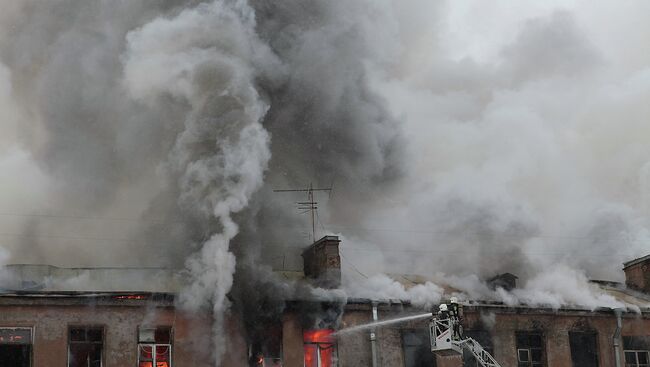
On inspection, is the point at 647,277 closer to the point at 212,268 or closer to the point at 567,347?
the point at 567,347

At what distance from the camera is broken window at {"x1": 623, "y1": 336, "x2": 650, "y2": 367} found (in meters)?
30.6

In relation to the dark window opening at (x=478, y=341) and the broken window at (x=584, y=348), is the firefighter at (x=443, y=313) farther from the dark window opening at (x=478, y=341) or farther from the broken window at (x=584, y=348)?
the broken window at (x=584, y=348)

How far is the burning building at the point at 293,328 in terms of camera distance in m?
23.5

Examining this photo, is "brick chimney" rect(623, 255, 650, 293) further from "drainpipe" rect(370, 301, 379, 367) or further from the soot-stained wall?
the soot-stained wall

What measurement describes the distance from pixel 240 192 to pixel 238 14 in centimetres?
677

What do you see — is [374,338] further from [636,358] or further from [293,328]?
[636,358]

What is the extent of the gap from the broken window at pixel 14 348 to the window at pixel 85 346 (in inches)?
44.5

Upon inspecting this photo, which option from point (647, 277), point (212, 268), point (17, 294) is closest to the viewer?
point (17, 294)

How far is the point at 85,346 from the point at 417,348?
10.4 metres

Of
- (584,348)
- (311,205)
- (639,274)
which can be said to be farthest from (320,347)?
(639,274)

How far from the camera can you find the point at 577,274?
34.5 meters

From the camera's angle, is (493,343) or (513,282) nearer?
(493,343)

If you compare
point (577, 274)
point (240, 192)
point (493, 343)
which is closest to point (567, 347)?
point (493, 343)

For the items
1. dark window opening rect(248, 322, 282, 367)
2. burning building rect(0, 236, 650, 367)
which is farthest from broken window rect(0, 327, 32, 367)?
dark window opening rect(248, 322, 282, 367)
